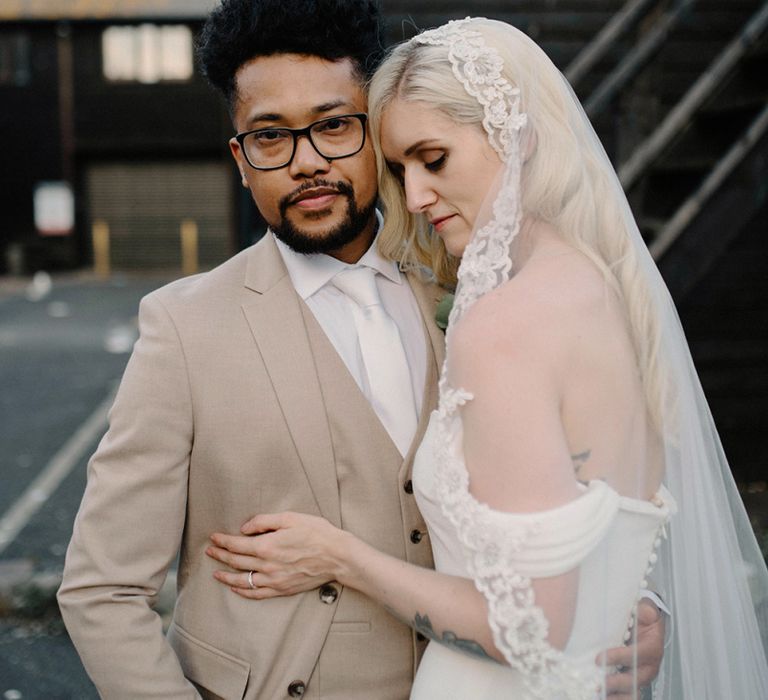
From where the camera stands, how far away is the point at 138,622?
204 centimetres

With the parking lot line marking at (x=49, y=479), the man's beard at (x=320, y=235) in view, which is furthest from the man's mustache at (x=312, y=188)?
the parking lot line marking at (x=49, y=479)

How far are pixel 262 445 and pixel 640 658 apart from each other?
2.93 feet

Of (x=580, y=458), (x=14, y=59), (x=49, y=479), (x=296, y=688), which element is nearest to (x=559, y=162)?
(x=580, y=458)

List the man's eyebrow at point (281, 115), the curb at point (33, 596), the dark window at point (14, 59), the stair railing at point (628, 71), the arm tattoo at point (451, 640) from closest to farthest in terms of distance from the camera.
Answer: the arm tattoo at point (451, 640) → the man's eyebrow at point (281, 115) → the curb at point (33, 596) → the stair railing at point (628, 71) → the dark window at point (14, 59)

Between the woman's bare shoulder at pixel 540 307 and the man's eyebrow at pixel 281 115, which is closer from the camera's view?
the woman's bare shoulder at pixel 540 307

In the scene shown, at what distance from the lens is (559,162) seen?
198 cm

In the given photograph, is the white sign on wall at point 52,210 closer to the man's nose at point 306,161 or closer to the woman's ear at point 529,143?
the man's nose at point 306,161

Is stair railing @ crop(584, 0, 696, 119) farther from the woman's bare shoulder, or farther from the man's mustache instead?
the woman's bare shoulder

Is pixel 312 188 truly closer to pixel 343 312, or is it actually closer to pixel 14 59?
pixel 343 312

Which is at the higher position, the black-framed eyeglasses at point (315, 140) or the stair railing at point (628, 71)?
the black-framed eyeglasses at point (315, 140)

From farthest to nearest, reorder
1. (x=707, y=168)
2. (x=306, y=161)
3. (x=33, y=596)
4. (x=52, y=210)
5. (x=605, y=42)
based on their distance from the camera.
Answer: (x=52, y=210) → (x=605, y=42) → (x=707, y=168) → (x=33, y=596) → (x=306, y=161)

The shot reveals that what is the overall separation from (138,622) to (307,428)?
0.52 metres

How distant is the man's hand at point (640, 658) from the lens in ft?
6.52

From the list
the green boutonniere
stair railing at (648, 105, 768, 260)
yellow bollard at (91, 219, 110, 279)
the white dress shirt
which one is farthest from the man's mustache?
yellow bollard at (91, 219, 110, 279)
